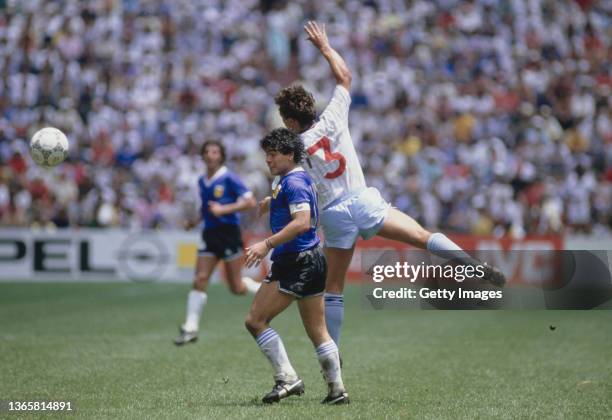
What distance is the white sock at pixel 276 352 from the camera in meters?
8.00

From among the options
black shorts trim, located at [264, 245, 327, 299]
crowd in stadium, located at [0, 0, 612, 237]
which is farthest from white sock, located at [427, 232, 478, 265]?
crowd in stadium, located at [0, 0, 612, 237]

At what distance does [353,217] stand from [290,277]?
45.5 inches

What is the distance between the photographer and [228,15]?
29656mm

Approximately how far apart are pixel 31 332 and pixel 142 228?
1025cm

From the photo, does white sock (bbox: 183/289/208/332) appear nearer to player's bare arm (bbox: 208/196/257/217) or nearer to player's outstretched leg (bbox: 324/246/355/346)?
player's bare arm (bbox: 208/196/257/217)

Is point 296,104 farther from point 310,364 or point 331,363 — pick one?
point 310,364

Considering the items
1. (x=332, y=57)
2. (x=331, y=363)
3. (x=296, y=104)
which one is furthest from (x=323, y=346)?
(x=332, y=57)

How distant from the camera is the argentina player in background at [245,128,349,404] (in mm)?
7785

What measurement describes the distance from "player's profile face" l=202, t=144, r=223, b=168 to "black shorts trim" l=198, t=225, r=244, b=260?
0.81 meters

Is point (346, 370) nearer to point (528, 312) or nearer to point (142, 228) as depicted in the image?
point (528, 312)

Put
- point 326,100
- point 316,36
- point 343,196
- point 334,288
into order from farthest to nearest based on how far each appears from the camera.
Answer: point 326,100 → point 334,288 → point 316,36 → point 343,196

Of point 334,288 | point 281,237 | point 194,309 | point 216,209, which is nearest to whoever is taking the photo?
point 281,237

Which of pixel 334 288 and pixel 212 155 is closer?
pixel 334 288

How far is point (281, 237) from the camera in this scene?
7.43 meters
